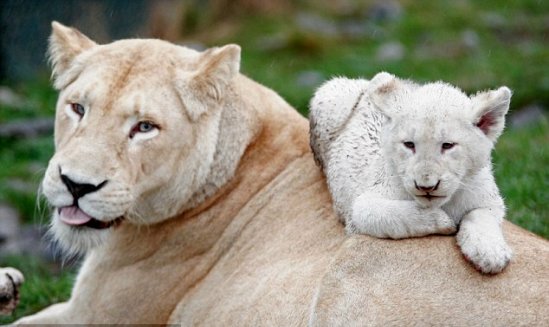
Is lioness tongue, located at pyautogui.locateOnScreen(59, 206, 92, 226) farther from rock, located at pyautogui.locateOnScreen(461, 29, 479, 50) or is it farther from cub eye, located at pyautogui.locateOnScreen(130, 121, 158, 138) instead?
rock, located at pyautogui.locateOnScreen(461, 29, 479, 50)

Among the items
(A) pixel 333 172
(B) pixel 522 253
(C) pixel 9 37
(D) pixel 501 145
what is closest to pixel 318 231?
(A) pixel 333 172

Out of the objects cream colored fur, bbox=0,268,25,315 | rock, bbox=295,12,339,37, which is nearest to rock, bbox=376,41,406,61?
rock, bbox=295,12,339,37

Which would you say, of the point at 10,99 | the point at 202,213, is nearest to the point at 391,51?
the point at 10,99

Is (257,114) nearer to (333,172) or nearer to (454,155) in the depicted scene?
Result: (333,172)

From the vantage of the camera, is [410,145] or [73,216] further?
[73,216]

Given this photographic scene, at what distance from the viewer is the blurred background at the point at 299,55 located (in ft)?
25.9

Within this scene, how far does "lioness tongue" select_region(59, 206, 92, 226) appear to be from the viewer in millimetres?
5168

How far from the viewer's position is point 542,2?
15953 mm

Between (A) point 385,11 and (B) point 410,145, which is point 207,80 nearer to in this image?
(B) point 410,145

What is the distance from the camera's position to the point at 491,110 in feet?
14.4

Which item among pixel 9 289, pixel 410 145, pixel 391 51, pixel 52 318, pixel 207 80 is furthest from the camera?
pixel 391 51

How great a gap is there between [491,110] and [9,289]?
9.76 feet

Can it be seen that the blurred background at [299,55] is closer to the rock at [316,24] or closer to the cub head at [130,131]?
the rock at [316,24]

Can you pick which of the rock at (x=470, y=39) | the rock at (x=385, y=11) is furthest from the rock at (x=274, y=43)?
the rock at (x=470, y=39)
